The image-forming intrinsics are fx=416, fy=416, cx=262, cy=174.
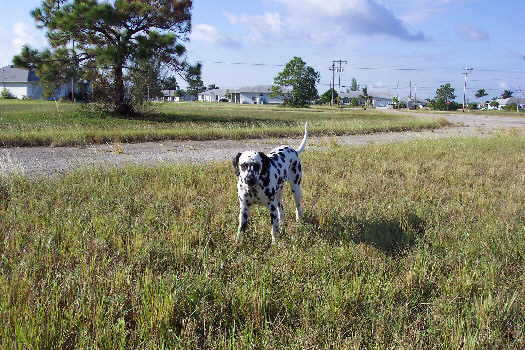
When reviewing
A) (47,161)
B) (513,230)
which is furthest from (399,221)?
(47,161)

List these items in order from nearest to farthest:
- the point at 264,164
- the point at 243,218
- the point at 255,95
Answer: the point at 264,164, the point at 243,218, the point at 255,95

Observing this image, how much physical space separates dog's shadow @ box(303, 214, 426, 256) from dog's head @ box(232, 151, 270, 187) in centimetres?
122

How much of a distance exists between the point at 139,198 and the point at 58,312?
3746 mm

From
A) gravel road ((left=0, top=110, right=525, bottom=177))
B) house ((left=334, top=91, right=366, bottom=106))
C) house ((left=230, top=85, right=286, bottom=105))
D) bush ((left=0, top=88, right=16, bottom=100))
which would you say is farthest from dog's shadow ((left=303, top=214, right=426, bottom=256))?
house ((left=334, top=91, right=366, bottom=106))

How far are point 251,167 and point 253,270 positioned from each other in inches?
49.3

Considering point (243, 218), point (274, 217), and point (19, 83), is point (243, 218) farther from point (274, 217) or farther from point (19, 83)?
point (19, 83)

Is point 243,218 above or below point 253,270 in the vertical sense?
above

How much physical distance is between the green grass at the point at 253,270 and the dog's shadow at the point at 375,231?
1.1 inches

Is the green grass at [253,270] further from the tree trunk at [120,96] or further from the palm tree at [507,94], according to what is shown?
the palm tree at [507,94]

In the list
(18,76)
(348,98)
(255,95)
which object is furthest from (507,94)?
(18,76)

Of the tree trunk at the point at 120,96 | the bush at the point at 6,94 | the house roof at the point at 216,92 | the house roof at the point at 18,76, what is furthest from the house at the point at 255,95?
the tree trunk at the point at 120,96

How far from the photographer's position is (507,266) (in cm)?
462

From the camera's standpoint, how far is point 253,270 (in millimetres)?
4328

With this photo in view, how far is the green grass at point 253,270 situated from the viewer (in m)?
3.25
